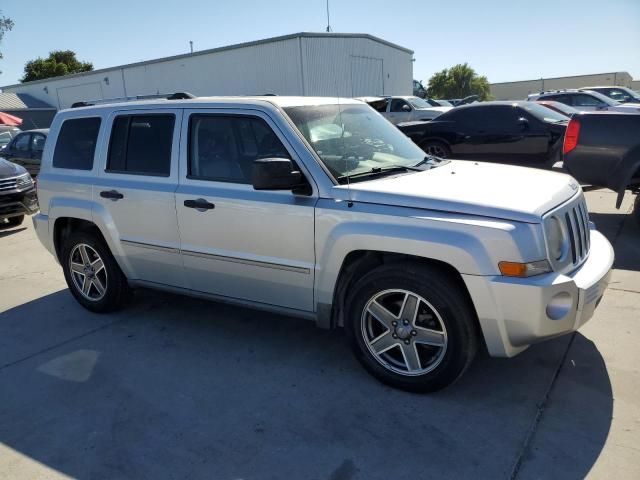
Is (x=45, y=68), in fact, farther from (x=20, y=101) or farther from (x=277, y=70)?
(x=277, y=70)

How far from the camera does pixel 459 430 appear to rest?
299cm

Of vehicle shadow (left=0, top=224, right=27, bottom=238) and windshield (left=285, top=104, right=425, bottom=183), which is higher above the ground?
windshield (left=285, top=104, right=425, bottom=183)

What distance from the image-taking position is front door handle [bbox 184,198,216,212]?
390cm

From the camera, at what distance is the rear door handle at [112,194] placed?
14.6 ft

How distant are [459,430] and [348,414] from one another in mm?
650

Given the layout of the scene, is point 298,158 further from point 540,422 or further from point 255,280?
point 540,422

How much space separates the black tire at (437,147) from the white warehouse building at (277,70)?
1602 centimetres

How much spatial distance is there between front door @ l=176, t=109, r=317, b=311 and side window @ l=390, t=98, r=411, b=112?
14.8m

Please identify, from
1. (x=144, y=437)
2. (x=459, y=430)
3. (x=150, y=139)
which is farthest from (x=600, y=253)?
(x=150, y=139)

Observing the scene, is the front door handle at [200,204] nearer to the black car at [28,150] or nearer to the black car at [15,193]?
the black car at [15,193]

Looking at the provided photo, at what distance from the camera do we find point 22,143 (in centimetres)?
1300

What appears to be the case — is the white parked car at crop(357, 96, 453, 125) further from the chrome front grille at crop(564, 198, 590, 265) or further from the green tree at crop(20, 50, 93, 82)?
the green tree at crop(20, 50, 93, 82)

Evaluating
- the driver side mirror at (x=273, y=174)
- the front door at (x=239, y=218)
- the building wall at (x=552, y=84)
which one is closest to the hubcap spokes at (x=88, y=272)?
the front door at (x=239, y=218)

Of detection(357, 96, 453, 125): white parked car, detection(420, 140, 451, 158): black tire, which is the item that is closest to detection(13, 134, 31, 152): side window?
detection(420, 140, 451, 158): black tire
